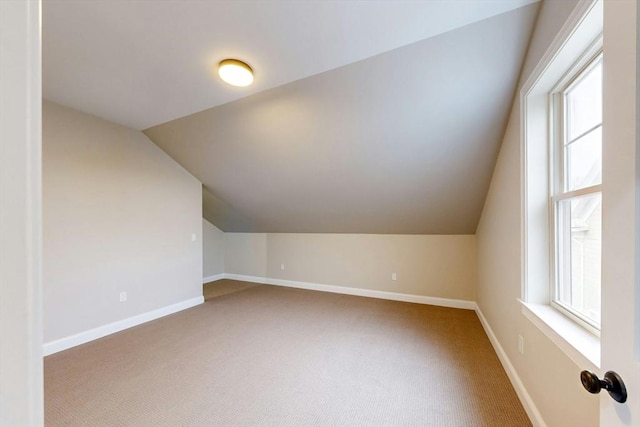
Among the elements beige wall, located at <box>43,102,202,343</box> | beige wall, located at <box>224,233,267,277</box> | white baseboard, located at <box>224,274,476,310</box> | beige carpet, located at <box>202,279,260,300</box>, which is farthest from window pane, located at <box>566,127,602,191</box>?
beige wall, located at <box>224,233,267,277</box>

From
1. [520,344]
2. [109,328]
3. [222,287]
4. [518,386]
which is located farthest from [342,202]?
[109,328]

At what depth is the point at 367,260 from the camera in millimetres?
4527

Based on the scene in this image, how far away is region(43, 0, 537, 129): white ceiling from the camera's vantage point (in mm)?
1526

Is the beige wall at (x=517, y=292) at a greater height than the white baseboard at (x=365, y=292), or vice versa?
the beige wall at (x=517, y=292)

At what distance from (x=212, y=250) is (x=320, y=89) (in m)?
4.58

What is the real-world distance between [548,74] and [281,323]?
3.34 m

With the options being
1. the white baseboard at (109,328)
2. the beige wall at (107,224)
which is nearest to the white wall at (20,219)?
the beige wall at (107,224)

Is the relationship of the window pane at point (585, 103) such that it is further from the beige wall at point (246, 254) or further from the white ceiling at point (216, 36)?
the beige wall at point (246, 254)

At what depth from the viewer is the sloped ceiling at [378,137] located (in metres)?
1.92

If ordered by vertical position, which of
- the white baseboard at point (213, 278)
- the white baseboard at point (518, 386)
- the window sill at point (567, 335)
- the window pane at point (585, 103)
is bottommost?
the white baseboard at point (213, 278)

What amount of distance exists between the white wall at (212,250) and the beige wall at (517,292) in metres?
4.98

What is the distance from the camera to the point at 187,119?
296 cm

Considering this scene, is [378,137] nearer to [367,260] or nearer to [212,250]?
[367,260]

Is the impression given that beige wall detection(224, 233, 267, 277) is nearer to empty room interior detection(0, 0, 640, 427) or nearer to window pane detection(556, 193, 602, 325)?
empty room interior detection(0, 0, 640, 427)
